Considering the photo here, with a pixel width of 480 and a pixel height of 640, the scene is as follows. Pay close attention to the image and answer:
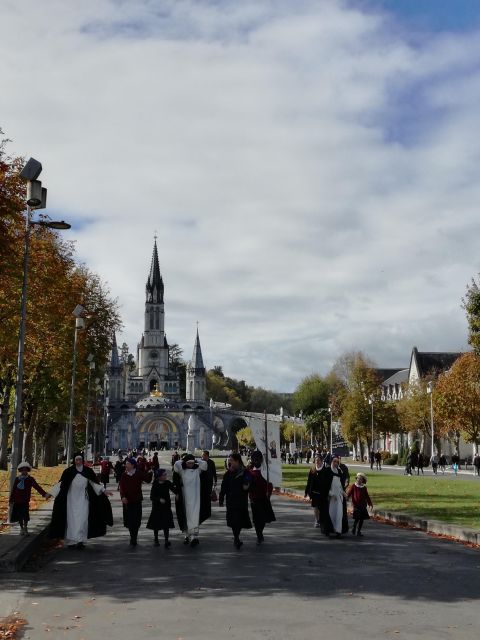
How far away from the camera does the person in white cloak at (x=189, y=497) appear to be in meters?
15.1

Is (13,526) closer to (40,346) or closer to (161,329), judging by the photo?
(40,346)

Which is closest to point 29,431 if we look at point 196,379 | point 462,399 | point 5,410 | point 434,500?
point 5,410

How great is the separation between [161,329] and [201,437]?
154 feet

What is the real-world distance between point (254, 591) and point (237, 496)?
15.9 ft

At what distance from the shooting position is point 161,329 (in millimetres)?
198125

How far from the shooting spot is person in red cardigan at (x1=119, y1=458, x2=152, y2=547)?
1493 centimetres

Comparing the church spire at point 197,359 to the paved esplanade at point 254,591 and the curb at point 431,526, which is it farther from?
the paved esplanade at point 254,591

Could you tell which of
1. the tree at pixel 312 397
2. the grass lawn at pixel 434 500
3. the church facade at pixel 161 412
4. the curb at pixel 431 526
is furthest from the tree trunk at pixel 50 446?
the church facade at pixel 161 412

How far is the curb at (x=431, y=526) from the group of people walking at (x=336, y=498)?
1.65 m

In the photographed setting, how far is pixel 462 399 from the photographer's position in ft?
200

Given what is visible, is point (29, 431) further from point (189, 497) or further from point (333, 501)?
point (333, 501)

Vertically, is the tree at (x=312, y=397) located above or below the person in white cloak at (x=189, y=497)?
above

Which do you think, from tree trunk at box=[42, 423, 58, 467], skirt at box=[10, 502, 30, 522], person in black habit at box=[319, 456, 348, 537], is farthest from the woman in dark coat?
tree trunk at box=[42, 423, 58, 467]

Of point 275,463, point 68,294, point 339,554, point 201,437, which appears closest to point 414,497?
point 275,463
